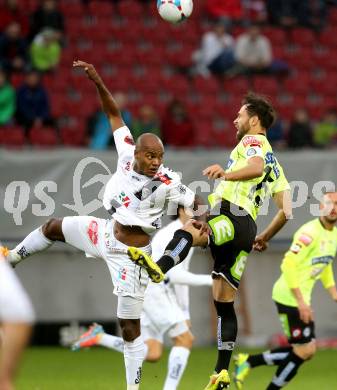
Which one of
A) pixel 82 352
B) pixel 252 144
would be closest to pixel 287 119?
pixel 82 352

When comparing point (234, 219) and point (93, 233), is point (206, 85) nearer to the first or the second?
point (234, 219)

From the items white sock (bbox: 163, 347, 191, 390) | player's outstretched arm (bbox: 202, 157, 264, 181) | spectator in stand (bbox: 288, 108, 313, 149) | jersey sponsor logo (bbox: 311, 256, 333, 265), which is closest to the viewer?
player's outstretched arm (bbox: 202, 157, 264, 181)

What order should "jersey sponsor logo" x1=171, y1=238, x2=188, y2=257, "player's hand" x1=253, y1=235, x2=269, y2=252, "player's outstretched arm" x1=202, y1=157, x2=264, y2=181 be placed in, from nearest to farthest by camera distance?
"player's outstretched arm" x1=202, y1=157, x2=264, y2=181 → "jersey sponsor logo" x1=171, y1=238, x2=188, y2=257 → "player's hand" x1=253, y1=235, x2=269, y2=252

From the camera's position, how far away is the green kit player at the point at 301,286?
406 inches

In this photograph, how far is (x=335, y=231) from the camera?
35.8 feet

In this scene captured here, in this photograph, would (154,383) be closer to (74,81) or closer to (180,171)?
(180,171)

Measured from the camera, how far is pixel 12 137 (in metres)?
16.4

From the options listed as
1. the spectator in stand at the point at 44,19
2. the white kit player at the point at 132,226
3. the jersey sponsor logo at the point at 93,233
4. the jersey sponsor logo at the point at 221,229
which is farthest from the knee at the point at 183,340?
the spectator in stand at the point at 44,19

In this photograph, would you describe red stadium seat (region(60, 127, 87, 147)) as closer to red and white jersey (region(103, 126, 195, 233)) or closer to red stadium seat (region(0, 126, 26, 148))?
red stadium seat (region(0, 126, 26, 148))

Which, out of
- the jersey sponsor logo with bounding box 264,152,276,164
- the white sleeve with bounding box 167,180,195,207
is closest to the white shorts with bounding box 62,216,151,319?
the white sleeve with bounding box 167,180,195,207

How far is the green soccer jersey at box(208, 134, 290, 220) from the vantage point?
8.79m

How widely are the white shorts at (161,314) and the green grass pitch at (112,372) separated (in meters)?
0.66

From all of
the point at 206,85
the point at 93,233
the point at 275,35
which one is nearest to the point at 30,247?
the point at 93,233

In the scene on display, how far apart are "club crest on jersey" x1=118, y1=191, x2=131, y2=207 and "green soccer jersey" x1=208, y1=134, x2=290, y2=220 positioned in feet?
2.58
